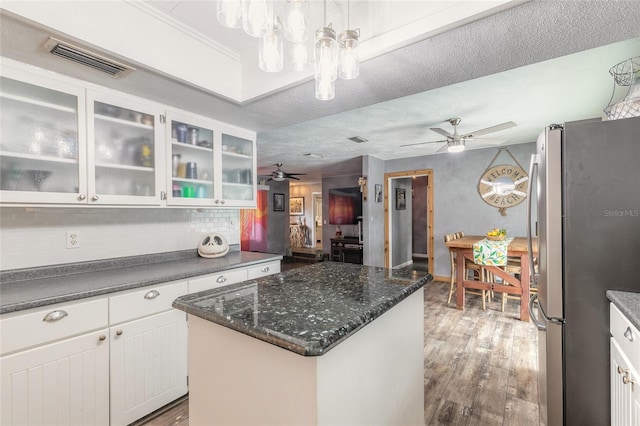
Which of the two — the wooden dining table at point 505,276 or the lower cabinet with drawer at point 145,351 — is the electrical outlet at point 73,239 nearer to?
the lower cabinet with drawer at point 145,351

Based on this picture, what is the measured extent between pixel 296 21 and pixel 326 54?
18 cm

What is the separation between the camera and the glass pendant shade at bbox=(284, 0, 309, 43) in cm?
117

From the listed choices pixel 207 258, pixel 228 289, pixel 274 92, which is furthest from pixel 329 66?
pixel 207 258

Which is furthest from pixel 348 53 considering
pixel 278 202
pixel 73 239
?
pixel 278 202

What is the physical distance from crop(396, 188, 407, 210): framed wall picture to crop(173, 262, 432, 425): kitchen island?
5.48 metres

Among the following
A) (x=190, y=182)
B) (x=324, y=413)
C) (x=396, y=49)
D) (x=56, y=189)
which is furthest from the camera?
(x=190, y=182)

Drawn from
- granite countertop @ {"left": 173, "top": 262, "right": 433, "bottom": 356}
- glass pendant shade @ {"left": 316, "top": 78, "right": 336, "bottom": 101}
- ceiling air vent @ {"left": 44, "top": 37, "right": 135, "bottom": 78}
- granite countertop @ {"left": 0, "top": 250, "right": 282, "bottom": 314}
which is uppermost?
ceiling air vent @ {"left": 44, "top": 37, "right": 135, "bottom": 78}

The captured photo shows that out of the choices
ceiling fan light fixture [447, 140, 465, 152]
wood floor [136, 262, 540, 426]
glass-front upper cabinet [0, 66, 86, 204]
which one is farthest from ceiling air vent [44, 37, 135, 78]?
ceiling fan light fixture [447, 140, 465, 152]

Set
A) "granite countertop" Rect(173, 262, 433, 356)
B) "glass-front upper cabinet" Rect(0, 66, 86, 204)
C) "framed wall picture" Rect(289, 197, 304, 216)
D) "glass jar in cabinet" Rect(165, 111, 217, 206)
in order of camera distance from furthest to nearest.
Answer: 1. "framed wall picture" Rect(289, 197, 304, 216)
2. "glass jar in cabinet" Rect(165, 111, 217, 206)
3. "glass-front upper cabinet" Rect(0, 66, 86, 204)
4. "granite countertop" Rect(173, 262, 433, 356)

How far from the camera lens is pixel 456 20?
49.9 inches

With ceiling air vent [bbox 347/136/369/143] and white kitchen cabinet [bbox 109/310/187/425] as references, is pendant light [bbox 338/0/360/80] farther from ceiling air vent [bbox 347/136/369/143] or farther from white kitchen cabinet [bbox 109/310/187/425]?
ceiling air vent [bbox 347/136/369/143]

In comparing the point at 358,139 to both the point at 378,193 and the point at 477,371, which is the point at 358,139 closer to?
the point at 378,193

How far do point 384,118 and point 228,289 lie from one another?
2724 mm

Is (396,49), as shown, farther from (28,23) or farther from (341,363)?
(28,23)
